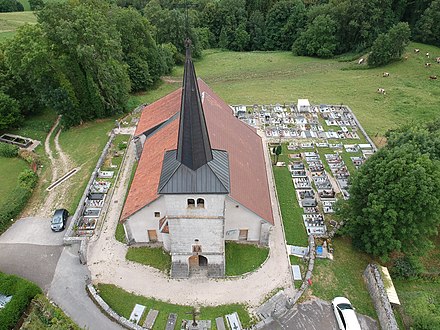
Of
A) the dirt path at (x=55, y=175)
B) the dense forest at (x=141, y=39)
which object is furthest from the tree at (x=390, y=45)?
the dirt path at (x=55, y=175)

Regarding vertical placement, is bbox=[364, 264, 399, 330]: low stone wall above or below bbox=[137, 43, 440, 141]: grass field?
above

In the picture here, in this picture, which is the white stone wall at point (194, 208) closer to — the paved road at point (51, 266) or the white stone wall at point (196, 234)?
the white stone wall at point (196, 234)

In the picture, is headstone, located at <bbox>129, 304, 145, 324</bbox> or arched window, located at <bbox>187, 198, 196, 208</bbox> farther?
headstone, located at <bbox>129, 304, 145, 324</bbox>

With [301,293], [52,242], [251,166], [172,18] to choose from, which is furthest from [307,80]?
[52,242]

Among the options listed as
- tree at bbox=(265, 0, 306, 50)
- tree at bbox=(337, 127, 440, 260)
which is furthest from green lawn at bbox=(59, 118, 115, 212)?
tree at bbox=(265, 0, 306, 50)

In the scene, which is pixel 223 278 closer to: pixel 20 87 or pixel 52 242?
pixel 52 242

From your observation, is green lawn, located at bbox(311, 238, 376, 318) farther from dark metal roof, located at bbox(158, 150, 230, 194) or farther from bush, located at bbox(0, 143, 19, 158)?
bush, located at bbox(0, 143, 19, 158)
